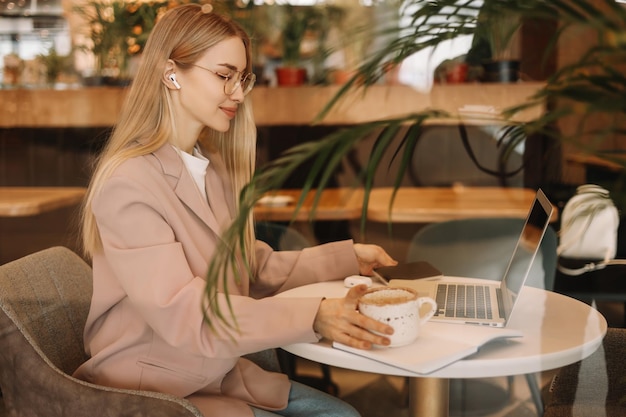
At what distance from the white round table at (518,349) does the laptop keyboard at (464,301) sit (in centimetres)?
6

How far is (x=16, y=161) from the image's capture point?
3242 mm

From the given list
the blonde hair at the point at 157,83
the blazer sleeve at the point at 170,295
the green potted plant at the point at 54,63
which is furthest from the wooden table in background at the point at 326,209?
the green potted plant at the point at 54,63

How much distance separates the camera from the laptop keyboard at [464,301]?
1.64m

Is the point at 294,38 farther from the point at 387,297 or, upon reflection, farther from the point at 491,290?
the point at 387,297

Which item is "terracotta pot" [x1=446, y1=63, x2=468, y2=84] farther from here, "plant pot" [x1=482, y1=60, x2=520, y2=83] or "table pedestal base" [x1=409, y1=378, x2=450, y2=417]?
"table pedestal base" [x1=409, y1=378, x2=450, y2=417]

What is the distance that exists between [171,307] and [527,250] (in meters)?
0.90

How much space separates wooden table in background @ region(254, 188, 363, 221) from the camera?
266cm

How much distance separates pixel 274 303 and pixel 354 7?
5.74 feet

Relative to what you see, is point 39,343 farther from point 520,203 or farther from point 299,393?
point 520,203

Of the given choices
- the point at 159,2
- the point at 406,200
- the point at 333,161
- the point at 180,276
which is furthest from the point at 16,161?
the point at 333,161

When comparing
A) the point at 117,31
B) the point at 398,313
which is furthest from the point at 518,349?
the point at 117,31

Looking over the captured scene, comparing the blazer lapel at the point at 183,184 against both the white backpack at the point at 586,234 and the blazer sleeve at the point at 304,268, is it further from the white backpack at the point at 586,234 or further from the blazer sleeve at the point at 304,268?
the white backpack at the point at 586,234

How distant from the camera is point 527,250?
6.39 feet

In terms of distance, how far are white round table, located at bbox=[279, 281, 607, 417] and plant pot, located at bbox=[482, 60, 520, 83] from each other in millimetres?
1187
